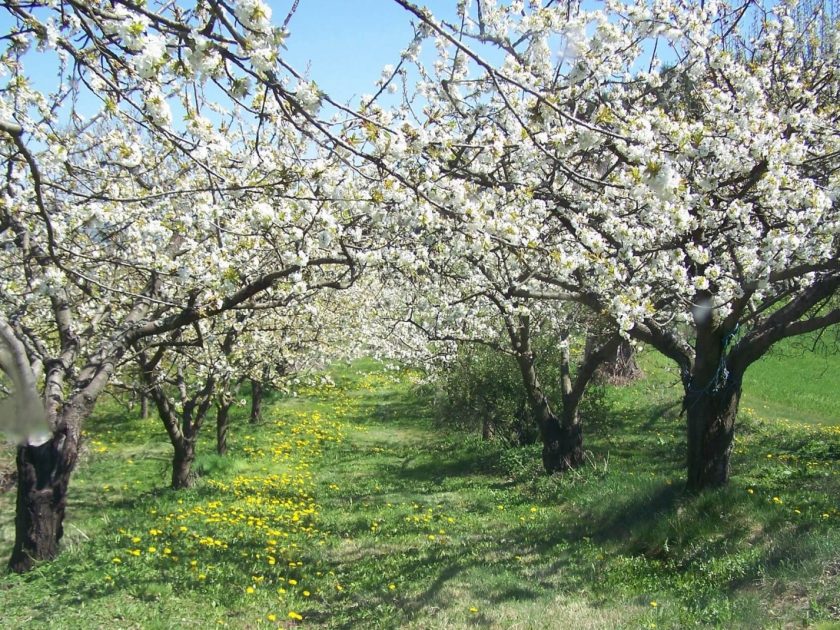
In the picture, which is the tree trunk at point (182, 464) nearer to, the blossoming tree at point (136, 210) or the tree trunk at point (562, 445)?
the blossoming tree at point (136, 210)

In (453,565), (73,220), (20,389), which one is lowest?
(453,565)

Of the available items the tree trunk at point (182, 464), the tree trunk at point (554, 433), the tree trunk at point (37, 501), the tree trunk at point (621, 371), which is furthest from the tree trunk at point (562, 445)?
the tree trunk at point (621, 371)

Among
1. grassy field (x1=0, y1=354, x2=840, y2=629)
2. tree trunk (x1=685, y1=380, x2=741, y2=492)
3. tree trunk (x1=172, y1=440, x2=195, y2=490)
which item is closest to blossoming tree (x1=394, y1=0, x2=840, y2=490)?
tree trunk (x1=685, y1=380, x2=741, y2=492)

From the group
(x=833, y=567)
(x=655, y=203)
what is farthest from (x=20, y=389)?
(x=833, y=567)

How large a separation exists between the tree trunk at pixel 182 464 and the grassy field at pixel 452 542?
272mm

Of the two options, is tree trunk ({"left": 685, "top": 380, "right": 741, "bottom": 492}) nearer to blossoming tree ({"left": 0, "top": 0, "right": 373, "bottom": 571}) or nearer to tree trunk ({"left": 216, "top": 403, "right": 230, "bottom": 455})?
blossoming tree ({"left": 0, "top": 0, "right": 373, "bottom": 571})

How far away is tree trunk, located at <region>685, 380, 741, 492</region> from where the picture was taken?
7.85 m

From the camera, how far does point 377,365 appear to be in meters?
29.1

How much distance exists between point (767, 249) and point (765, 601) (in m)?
3.09

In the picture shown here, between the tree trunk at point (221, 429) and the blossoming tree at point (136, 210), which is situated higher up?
the blossoming tree at point (136, 210)

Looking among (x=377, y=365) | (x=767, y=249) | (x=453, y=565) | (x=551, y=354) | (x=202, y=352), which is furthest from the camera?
(x=377, y=365)

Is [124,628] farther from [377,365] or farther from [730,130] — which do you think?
[377,365]

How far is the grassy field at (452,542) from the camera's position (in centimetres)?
550

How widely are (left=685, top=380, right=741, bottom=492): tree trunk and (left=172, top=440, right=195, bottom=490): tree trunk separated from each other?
721 centimetres
